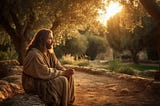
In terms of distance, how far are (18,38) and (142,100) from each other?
1006 centimetres

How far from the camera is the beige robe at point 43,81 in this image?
→ 23.1 feet

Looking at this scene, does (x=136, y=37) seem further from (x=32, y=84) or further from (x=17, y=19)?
(x=32, y=84)

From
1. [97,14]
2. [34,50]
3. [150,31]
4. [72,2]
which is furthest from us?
[150,31]

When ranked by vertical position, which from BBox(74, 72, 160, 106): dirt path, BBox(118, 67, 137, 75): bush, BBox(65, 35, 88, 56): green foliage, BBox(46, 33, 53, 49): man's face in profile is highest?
BBox(65, 35, 88, 56): green foliage

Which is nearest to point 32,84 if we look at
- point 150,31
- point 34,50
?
point 34,50

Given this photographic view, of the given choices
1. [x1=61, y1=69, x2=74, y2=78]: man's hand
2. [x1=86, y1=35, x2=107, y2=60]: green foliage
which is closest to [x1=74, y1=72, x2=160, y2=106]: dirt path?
[x1=61, y1=69, x2=74, y2=78]: man's hand

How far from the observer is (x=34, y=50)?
23.4ft

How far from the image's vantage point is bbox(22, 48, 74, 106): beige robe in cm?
705

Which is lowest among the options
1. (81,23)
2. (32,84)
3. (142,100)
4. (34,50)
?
(142,100)

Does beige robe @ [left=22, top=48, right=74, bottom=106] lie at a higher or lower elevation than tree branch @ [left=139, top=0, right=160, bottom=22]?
lower

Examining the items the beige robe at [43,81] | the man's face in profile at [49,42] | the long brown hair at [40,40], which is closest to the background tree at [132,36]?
the man's face in profile at [49,42]

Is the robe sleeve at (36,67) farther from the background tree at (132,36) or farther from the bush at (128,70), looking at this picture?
the background tree at (132,36)

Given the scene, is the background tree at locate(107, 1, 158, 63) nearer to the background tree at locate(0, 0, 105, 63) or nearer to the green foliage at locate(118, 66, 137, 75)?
the green foliage at locate(118, 66, 137, 75)

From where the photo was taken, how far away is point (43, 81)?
712cm
